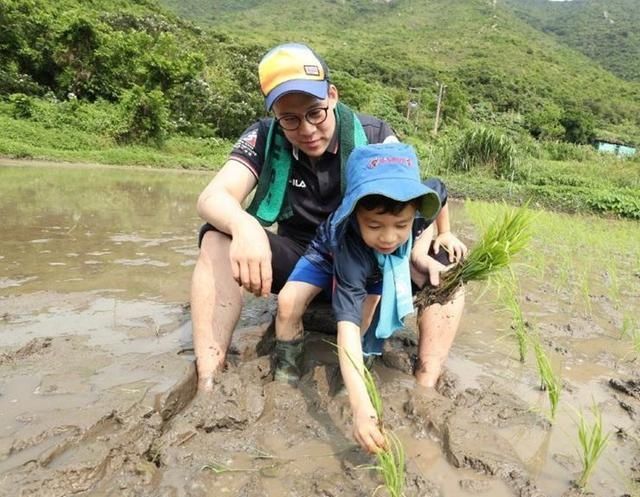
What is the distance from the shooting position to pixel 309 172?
2.25 m

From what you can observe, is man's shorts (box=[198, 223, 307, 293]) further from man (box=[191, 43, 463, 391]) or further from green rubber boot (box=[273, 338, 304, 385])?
green rubber boot (box=[273, 338, 304, 385])

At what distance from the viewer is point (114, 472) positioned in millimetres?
1395

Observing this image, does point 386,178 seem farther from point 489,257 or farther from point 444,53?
point 444,53

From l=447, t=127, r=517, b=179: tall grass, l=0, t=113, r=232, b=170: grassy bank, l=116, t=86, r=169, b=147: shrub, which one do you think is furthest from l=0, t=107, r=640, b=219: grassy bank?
l=116, t=86, r=169, b=147: shrub

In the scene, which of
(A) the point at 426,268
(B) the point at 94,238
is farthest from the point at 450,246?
(B) the point at 94,238

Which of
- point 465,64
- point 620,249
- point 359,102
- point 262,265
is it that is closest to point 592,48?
point 465,64

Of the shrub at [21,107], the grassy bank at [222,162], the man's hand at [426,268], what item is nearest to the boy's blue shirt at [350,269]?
the man's hand at [426,268]

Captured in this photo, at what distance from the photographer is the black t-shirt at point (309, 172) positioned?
2.23 m

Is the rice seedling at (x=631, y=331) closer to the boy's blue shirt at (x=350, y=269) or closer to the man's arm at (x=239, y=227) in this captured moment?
the boy's blue shirt at (x=350, y=269)

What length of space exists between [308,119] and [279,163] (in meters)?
0.34

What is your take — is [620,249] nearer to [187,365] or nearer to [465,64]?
[187,365]

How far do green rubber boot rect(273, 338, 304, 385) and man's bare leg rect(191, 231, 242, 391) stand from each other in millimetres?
201

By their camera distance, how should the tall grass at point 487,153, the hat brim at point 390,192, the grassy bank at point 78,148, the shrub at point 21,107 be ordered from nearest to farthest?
the hat brim at point 390,192, the grassy bank at point 78,148, the shrub at point 21,107, the tall grass at point 487,153

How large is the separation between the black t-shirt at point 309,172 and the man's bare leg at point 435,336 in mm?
604
